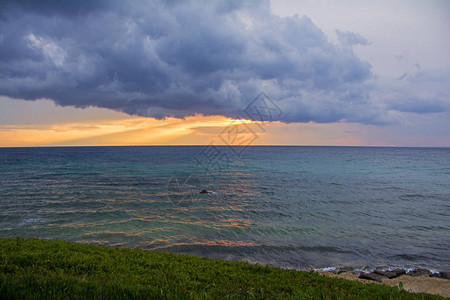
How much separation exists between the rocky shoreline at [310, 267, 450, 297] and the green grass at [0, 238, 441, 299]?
440 centimetres

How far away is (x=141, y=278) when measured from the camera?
717cm

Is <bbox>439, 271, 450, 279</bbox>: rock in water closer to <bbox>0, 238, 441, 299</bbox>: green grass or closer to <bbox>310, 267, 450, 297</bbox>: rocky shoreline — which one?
<bbox>310, 267, 450, 297</bbox>: rocky shoreline

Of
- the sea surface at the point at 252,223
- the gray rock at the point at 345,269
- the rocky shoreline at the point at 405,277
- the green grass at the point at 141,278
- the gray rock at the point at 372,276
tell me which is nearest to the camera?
the green grass at the point at 141,278

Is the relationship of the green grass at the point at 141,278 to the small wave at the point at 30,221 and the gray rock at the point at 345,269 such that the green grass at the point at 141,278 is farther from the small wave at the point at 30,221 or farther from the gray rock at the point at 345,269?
the small wave at the point at 30,221

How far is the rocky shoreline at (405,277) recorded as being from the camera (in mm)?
11727

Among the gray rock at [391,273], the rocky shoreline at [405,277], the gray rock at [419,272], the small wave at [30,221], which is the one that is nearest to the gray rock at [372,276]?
the rocky shoreline at [405,277]

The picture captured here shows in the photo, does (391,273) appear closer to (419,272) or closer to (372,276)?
(372,276)

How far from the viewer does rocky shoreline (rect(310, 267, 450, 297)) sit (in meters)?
11.7

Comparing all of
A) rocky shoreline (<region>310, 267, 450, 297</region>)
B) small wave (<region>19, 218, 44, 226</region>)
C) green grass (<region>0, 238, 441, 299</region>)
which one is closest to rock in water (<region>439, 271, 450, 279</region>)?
rocky shoreline (<region>310, 267, 450, 297</region>)

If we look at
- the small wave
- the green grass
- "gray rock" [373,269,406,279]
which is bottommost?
"gray rock" [373,269,406,279]

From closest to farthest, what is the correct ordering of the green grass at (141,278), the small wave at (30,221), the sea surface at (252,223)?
the green grass at (141,278), the sea surface at (252,223), the small wave at (30,221)

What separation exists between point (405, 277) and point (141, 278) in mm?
12799

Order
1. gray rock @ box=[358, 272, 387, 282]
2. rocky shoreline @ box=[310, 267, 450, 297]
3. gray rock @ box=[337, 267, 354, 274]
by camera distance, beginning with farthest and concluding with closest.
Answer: gray rock @ box=[337, 267, 354, 274] < gray rock @ box=[358, 272, 387, 282] < rocky shoreline @ box=[310, 267, 450, 297]

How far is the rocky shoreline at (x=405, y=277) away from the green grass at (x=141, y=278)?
4.40m
